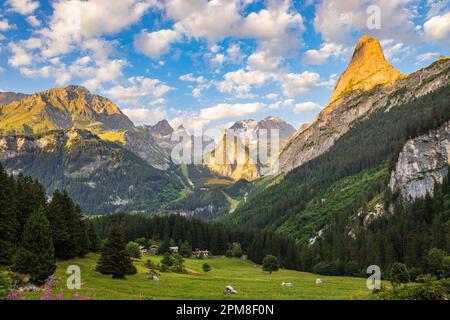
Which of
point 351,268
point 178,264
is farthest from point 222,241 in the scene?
point 178,264

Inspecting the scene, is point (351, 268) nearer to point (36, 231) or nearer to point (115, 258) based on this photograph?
point (115, 258)

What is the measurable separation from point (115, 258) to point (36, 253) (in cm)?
1838

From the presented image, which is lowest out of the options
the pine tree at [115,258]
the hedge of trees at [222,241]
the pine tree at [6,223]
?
the hedge of trees at [222,241]

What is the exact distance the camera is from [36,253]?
55719 millimetres

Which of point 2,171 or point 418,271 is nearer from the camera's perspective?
point 2,171

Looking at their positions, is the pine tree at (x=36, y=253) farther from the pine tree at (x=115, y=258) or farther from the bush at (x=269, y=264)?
the bush at (x=269, y=264)

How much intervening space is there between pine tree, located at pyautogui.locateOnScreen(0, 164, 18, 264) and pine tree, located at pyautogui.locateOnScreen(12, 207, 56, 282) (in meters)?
9.00

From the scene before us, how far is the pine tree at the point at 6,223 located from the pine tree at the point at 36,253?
29.5 ft

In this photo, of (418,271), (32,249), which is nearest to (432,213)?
(418,271)

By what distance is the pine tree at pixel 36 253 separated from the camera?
177ft

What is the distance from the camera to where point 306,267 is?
527 feet

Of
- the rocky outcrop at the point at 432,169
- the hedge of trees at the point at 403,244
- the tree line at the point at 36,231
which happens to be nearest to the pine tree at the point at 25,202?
the tree line at the point at 36,231
